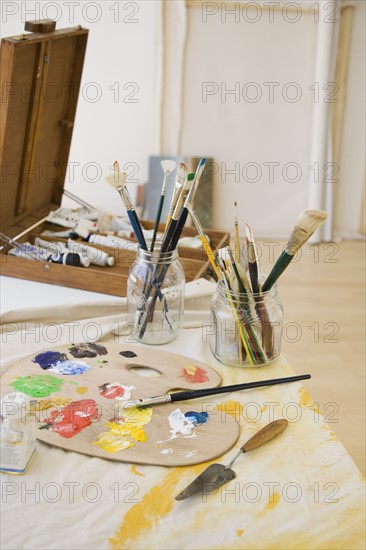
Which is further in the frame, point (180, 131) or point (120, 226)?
point (180, 131)

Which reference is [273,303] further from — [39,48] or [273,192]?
[273,192]

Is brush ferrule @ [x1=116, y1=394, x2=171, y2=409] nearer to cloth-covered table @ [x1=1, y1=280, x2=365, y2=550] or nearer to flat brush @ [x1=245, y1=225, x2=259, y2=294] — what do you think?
cloth-covered table @ [x1=1, y1=280, x2=365, y2=550]

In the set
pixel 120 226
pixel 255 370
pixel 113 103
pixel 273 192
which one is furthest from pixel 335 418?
pixel 113 103

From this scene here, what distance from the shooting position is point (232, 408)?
125cm

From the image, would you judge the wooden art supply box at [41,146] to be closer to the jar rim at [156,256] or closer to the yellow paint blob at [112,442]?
the jar rim at [156,256]

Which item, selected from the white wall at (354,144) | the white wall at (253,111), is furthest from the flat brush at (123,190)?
the white wall at (354,144)

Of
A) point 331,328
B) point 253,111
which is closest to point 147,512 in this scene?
point 331,328

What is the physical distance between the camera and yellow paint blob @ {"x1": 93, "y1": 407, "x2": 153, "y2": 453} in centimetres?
112

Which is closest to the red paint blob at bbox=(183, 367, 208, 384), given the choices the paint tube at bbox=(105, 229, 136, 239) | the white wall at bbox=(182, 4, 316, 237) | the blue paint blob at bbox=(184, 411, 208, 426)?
the blue paint blob at bbox=(184, 411, 208, 426)

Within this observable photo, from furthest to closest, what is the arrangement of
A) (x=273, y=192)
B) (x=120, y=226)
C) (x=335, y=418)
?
(x=273, y=192) → (x=335, y=418) → (x=120, y=226)

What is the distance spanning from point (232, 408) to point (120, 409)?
0.20 metres

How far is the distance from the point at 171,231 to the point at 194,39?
2.92 metres

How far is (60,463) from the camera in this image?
1082mm

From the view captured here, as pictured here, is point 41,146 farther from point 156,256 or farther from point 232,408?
point 232,408
